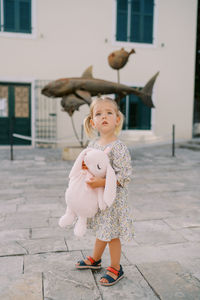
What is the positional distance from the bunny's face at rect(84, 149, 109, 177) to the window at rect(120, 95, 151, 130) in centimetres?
1020

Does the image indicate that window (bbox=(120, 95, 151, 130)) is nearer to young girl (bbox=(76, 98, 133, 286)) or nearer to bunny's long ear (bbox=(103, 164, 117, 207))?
young girl (bbox=(76, 98, 133, 286))

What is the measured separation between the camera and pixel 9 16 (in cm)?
1081

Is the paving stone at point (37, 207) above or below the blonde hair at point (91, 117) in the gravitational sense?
below

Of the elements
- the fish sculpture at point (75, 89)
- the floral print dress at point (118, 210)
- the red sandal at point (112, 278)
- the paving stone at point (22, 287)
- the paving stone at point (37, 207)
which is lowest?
the paving stone at point (37, 207)

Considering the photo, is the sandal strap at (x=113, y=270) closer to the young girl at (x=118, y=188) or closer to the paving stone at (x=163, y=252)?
the young girl at (x=118, y=188)

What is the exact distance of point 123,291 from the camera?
2027 millimetres

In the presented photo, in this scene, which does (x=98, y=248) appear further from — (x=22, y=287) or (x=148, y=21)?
(x=148, y=21)

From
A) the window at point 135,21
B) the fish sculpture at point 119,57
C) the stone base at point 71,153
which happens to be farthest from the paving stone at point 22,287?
the window at point 135,21

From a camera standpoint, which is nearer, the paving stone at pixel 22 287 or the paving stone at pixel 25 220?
the paving stone at pixel 22 287

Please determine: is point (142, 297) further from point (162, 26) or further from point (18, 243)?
point (162, 26)

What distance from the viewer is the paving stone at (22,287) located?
194 cm

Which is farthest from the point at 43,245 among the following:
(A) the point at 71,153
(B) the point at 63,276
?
(A) the point at 71,153

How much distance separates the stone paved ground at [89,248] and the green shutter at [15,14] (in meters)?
7.48

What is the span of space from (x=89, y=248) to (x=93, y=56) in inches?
385
